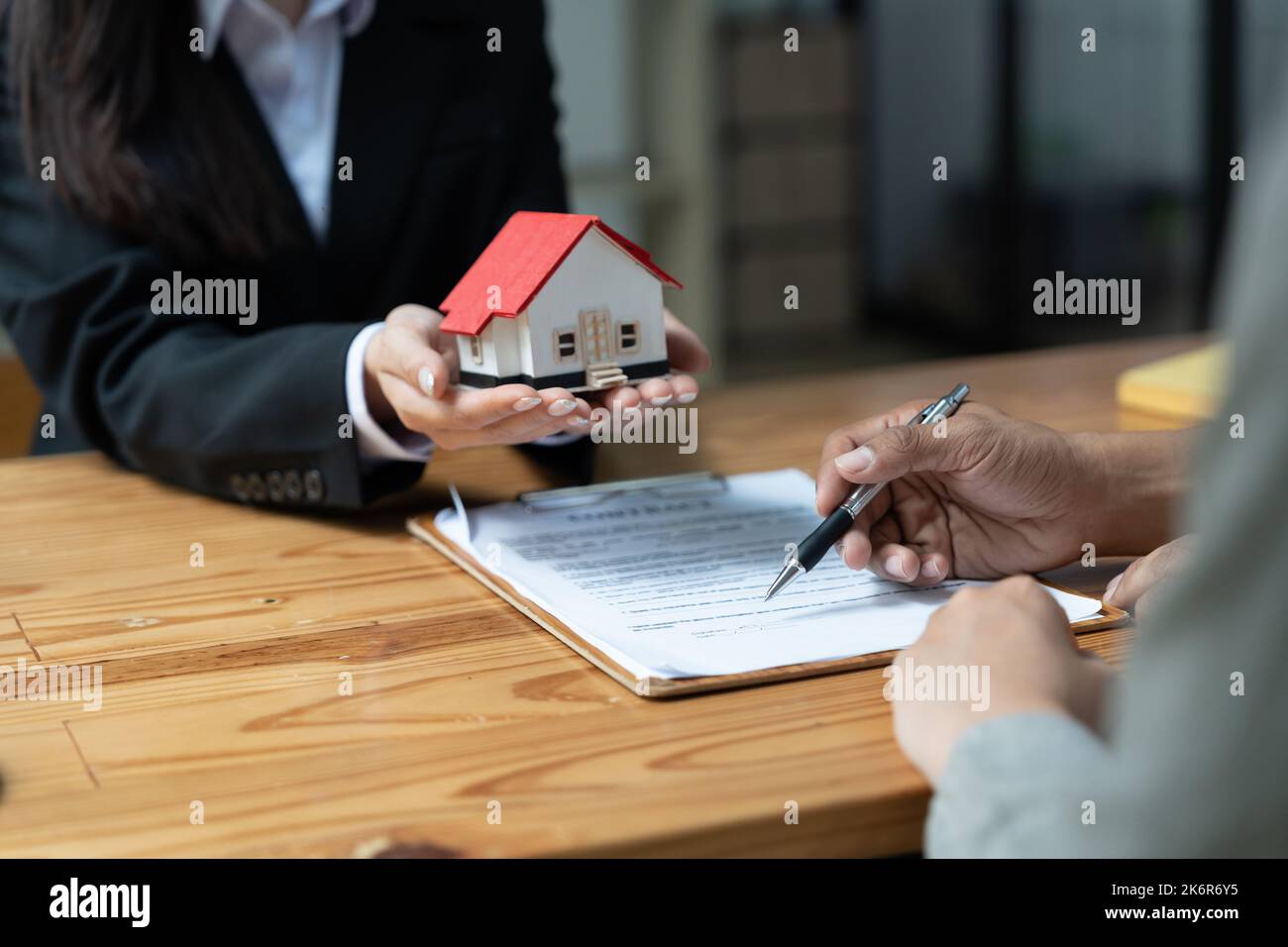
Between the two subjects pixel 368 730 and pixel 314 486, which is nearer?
pixel 368 730

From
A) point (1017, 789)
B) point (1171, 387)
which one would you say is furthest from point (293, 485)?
point (1171, 387)

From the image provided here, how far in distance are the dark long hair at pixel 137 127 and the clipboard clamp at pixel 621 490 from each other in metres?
0.46

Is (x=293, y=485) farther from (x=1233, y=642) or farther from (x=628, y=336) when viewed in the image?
(x=1233, y=642)

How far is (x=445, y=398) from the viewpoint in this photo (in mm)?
965

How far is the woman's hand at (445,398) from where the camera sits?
92 centimetres

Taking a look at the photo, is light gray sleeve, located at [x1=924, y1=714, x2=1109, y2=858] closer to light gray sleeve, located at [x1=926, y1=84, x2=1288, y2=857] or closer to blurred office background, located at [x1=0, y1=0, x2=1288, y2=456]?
light gray sleeve, located at [x1=926, y1=84, x2=1288, y2=857]

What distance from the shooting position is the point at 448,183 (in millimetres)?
1487

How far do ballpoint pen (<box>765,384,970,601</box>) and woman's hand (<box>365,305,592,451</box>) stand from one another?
0.18 m

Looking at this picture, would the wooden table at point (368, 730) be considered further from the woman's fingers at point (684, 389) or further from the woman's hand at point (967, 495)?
the woman's fingers at point (684, 389)

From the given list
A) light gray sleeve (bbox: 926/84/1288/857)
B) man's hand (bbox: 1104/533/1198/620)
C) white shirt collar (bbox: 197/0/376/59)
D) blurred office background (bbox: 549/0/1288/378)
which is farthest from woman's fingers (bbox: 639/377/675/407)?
blurred office background (bbox: 549/0/1288/378)

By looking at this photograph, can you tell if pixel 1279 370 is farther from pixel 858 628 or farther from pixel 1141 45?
pixel 1141 45

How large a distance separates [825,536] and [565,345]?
0.75ft
